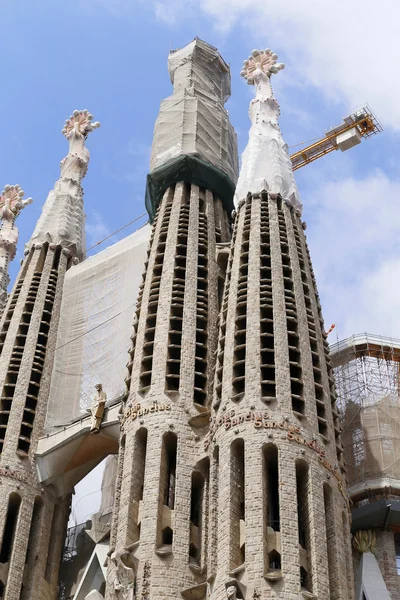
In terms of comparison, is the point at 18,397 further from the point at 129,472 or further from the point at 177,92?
the point at 177,92

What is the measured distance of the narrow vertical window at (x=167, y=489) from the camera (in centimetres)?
3753

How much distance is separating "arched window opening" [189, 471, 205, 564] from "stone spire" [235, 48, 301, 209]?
41.8ft

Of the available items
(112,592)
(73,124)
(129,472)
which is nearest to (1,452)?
(129,472)

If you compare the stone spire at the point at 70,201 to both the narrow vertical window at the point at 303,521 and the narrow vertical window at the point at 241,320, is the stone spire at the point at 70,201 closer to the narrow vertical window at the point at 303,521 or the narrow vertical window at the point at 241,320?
the narrow vertical window at the point at 241,320

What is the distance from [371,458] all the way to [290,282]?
7.24 metres

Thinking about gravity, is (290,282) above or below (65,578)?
above

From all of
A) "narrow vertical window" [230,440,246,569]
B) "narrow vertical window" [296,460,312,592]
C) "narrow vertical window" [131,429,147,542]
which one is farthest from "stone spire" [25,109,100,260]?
"narrow vertical window" [296,460,312,592]

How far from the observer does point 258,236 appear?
44.2m

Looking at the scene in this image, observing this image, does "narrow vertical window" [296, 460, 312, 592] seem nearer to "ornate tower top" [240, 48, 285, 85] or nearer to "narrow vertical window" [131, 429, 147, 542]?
"narrow vertical window" [131, 429, 147, 542]

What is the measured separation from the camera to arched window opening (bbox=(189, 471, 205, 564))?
37312mm

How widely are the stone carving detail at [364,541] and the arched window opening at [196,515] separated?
633cm

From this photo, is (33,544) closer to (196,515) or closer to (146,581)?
(196,515)

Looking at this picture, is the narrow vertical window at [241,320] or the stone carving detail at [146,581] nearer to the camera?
the stone carving detail at [146,581]

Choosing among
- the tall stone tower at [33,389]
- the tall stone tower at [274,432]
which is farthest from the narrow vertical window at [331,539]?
the tall stone tower at [33,389]
